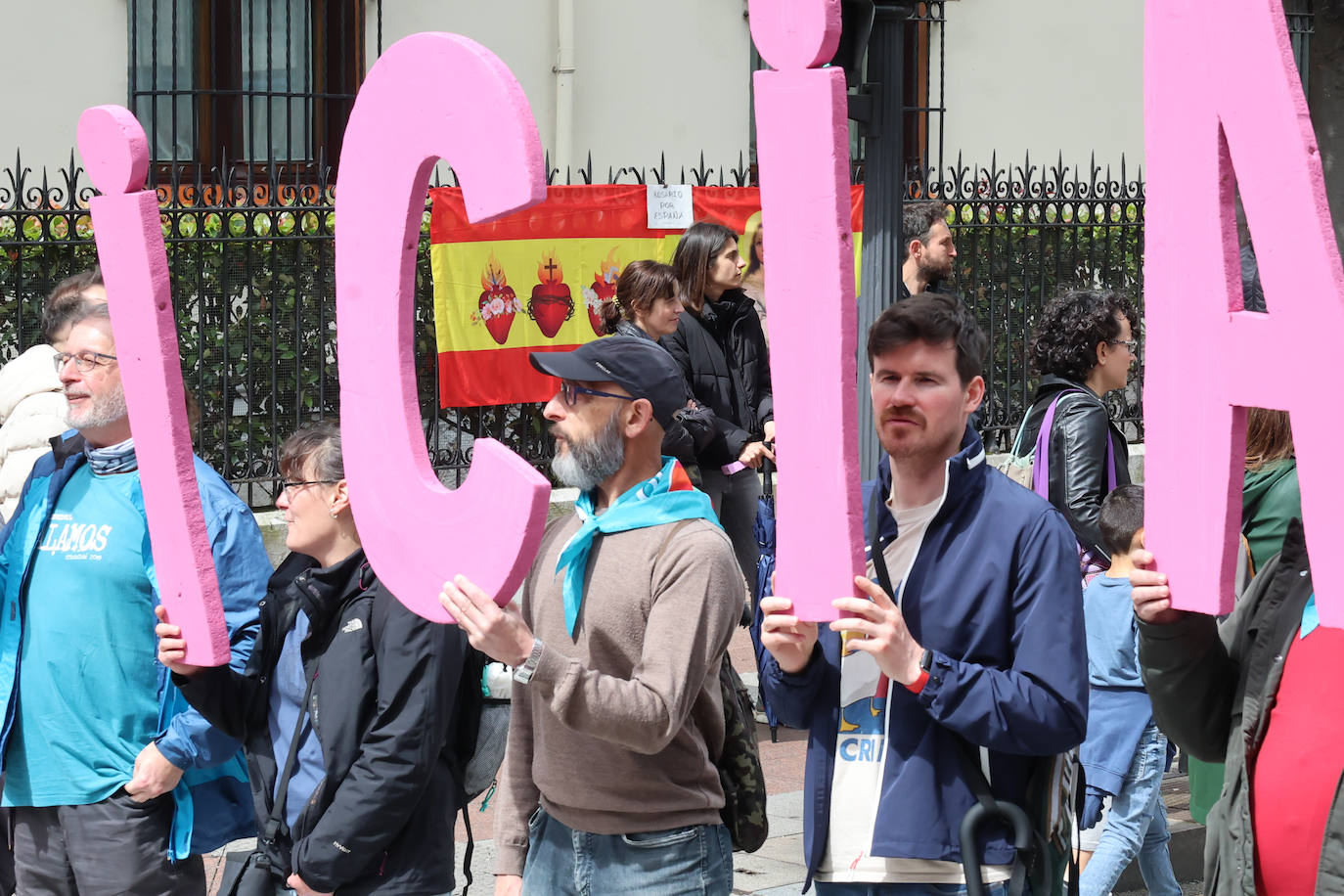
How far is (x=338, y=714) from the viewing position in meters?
3.47

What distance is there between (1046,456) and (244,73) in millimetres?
8363

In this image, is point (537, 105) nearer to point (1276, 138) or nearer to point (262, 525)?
point (262, 525)

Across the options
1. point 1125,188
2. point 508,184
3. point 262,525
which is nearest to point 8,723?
point 508,184

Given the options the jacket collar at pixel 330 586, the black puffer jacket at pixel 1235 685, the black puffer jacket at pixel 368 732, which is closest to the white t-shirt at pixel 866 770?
the black puffer jacket at pixel 1235 685

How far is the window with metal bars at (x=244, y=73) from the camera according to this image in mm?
11742

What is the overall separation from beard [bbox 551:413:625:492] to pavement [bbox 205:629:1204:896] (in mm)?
2258

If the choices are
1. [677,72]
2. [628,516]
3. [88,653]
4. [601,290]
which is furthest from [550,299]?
[628,516]

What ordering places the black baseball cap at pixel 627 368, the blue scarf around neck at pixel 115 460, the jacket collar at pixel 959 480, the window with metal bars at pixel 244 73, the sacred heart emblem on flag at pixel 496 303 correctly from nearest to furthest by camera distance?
the jacket collar at pixel 959 480, the black baseball cap at pixel 627 368, the blue scarf around neck at pixel 115 460, the sacred heart emblem on flag at pixel 496 303, the window with metal bars at pixel 244 73

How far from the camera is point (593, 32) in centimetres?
1324

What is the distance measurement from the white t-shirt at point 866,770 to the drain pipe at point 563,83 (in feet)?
33.0

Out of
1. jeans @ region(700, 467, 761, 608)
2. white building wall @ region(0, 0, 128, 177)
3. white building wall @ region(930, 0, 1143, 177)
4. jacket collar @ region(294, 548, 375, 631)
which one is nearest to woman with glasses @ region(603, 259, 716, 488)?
jeans @ region(700, 467, 761, 608)

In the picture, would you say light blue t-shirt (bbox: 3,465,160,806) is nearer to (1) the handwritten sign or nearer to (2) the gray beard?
(2) the gray beard

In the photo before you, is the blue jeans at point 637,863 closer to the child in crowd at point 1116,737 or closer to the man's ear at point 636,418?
the man's ear at point 636,418

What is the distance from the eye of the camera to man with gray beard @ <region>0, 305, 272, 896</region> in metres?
3.88
